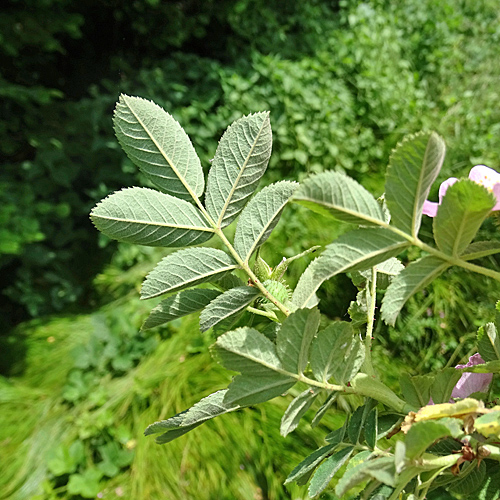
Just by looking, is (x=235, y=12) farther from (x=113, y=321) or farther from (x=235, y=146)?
(x=235, y=146)

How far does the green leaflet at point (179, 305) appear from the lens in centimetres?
27

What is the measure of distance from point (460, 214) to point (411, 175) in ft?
0.09

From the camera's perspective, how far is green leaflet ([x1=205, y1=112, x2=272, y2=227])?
27 cm

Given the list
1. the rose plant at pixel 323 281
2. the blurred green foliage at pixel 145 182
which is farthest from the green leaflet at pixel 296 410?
the blurred green foliage at pixel 145 182

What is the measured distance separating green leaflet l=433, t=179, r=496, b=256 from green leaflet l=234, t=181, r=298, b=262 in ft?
0.27

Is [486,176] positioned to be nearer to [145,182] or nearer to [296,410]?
[296,410]

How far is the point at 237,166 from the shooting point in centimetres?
27

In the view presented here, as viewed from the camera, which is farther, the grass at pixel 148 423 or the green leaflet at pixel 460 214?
the grass at pixel 148 423

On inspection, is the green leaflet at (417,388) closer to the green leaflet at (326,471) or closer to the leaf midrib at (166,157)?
the green leaflet at (326,471)

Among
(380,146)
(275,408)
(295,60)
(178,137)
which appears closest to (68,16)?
(295,60)

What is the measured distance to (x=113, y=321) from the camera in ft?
6.32

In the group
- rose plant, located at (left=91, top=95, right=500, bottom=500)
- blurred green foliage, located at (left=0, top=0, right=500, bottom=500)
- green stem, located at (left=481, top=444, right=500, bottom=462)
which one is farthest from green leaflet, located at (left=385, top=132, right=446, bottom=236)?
blurred green foliage, located at (left=0, top=0, right=500, bottom=500)

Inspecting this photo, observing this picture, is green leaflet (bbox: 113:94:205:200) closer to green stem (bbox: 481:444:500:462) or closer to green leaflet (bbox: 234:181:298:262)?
green leaflet (bbox: 234:181:298:262)

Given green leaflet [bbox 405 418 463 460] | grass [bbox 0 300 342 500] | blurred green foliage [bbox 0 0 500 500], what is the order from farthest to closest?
blurred green foliage [bbox 0 0 500 500] < grass [bbox 0 300 342 500] < green leaflet [bbox 405 418 463 460]
